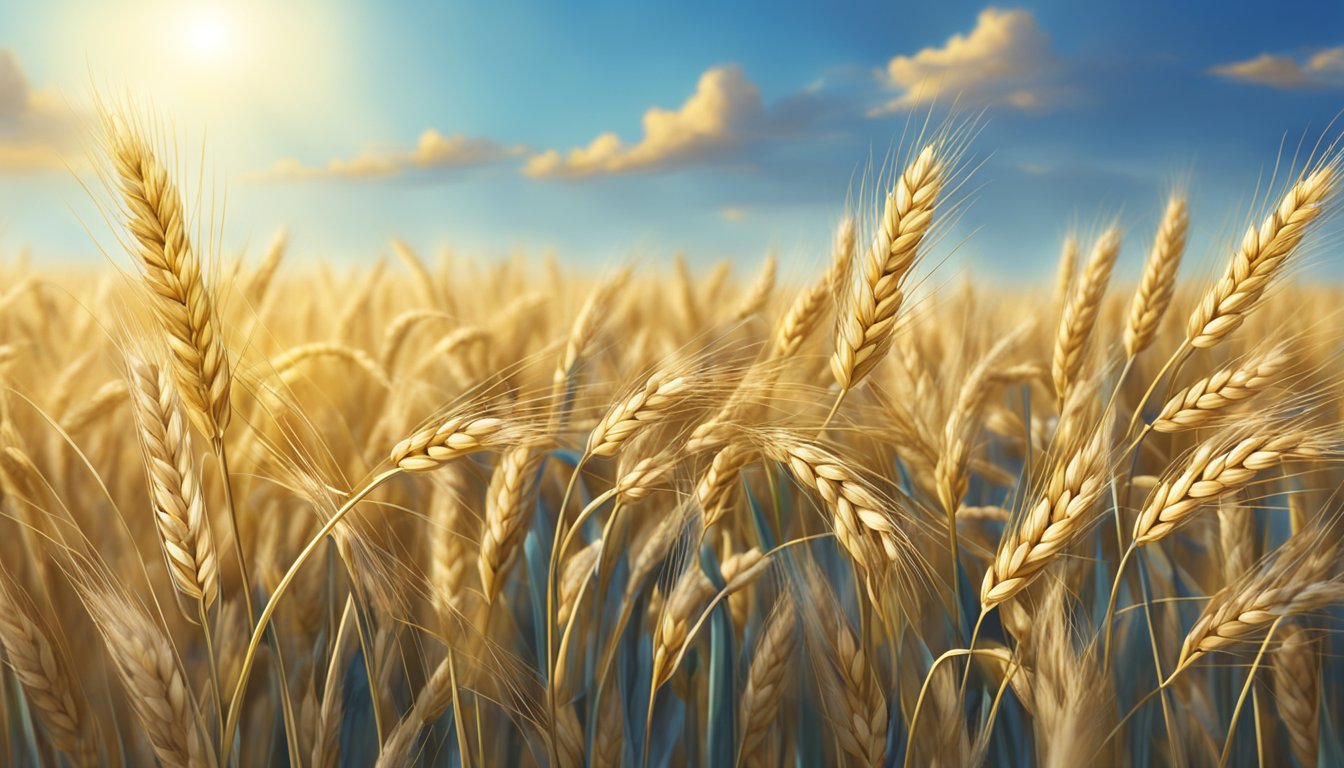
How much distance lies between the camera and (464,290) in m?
2.21

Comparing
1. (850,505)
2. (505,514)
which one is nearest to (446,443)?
(505,514)

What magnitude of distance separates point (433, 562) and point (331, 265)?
57.3 inches

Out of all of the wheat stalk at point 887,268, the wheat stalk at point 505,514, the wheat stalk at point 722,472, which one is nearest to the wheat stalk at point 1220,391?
the wheat stalk at point 887,268

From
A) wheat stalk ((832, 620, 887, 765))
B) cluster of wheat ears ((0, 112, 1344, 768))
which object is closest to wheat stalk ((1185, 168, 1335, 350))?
cluster of wheat ears ((0, 112, 1344, 768))

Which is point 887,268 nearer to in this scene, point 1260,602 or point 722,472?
point 722,472

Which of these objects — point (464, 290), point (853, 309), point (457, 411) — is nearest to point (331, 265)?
point (464, 290)

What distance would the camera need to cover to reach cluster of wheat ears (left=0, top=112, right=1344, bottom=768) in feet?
2.65

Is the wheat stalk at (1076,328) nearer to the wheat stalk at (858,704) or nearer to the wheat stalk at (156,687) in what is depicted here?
the wheat stalk at (858,704)

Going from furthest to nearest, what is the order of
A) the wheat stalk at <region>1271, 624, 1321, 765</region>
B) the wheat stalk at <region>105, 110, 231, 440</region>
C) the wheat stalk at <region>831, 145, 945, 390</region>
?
the wheat stalk at <region>1271, 624, 1321, 765</region> → the wheat stalk at <region>831, 145, 945, 390</region> → the wheat stalk at <region>105, 110, 231, 440</region>

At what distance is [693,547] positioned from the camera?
0.98 metres

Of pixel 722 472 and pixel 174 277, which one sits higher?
pixel 174 277

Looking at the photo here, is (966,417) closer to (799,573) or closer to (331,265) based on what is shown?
(799,573)

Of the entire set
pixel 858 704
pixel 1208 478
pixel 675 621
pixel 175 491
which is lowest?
pixel 858 704

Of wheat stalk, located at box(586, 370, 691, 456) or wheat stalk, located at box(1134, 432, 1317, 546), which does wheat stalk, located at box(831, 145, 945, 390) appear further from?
wheat stalk, located at box(1134, 432, 1317, 546)
